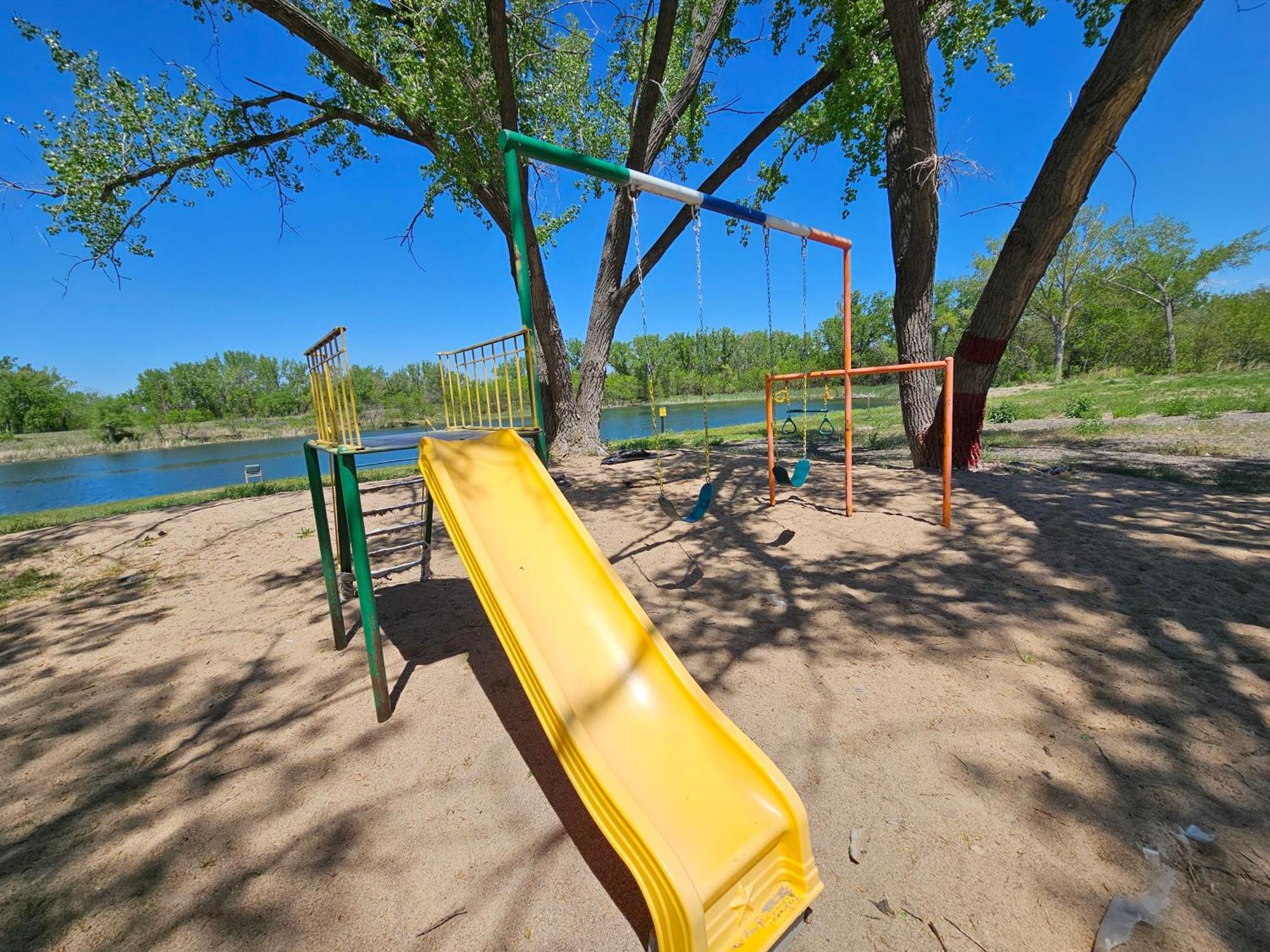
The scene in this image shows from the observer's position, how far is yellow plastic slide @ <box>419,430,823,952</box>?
1.27 meters

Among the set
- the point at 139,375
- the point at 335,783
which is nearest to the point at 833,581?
the point at 335,783

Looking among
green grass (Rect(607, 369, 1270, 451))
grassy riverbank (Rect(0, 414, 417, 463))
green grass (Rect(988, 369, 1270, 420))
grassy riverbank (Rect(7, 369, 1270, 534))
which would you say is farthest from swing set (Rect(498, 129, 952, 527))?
grassy riverbank (Rect(0, 414, 417, 463))

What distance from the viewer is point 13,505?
15.2m

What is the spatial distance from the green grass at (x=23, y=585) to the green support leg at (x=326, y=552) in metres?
3.46

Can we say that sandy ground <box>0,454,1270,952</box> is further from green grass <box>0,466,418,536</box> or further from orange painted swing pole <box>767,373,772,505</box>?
green grass <box>0,466,418,536</box>

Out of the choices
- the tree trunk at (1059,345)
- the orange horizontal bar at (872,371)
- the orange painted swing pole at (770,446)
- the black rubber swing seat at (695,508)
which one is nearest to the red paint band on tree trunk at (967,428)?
the orange horizontal bar at (872,371)

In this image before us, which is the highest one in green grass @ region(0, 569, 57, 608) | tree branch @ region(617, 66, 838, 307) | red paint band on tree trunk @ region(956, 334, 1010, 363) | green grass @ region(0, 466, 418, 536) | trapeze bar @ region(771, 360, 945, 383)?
tree branch @ region(617, 66, 838, 307)

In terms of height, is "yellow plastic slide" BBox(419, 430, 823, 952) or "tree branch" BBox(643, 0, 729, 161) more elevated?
"tree branch" BBox(643, 0, 729, 161)

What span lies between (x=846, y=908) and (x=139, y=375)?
9122 centimetres

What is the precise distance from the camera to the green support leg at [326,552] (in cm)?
291

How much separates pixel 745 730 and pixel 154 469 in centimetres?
3824

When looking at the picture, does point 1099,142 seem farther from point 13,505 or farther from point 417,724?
point 13,505

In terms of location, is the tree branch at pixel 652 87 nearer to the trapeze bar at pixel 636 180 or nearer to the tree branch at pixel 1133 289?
the trapeze bar at pixel 636 180

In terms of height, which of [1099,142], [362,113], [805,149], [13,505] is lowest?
[13,505]
